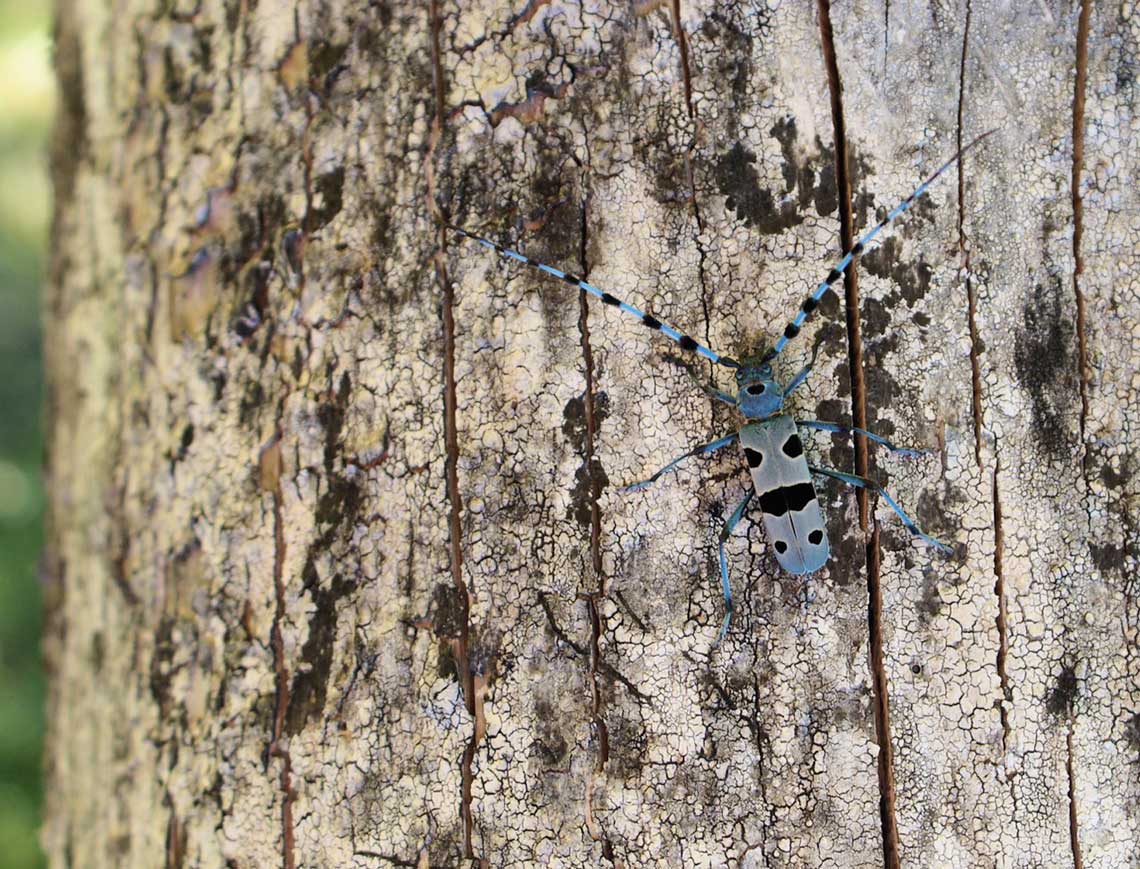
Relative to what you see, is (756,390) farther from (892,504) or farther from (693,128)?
(693,128)

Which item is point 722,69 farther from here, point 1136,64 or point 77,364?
point 77,364

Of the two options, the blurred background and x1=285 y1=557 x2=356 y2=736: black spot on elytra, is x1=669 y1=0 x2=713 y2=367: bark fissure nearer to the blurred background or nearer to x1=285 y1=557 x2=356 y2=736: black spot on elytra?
x1=285 y1=557 x2=356 y2=736: black spot on elytra

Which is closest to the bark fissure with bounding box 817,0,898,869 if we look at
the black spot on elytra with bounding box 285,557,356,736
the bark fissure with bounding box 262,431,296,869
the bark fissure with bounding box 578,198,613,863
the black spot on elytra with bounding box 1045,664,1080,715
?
the black spot on elytra with bounding box 1045,664,1080,715

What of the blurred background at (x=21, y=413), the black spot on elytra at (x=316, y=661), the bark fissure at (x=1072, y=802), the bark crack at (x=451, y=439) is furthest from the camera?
the blurred background at (x=21, y=413)

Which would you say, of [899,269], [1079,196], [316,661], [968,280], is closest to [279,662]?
[316,661]

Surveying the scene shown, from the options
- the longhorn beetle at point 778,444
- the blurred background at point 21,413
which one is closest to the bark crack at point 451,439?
the longhorn beetle at point 778,444

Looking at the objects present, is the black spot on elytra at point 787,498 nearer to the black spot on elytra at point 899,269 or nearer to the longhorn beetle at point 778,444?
the longhorn beetle at point 778,444
